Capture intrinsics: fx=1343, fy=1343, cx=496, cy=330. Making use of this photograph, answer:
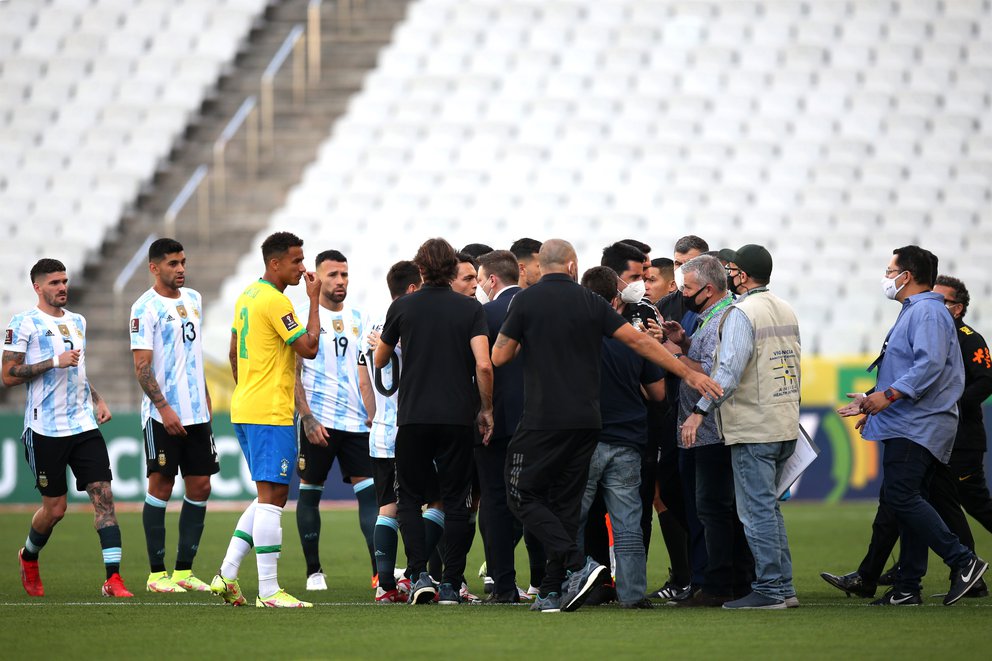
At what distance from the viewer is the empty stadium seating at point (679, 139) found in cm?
2177

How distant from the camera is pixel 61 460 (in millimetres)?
9586

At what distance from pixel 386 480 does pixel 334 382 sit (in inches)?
42.1

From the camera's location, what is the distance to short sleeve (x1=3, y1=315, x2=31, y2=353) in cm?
956

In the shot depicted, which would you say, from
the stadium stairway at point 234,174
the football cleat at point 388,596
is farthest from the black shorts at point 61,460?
the stadium stairway at point 234,174

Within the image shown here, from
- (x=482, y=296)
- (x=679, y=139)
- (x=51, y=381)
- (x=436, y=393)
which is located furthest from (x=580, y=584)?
(x=679, y=139)

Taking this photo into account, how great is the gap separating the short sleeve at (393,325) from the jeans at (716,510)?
6.81 ft

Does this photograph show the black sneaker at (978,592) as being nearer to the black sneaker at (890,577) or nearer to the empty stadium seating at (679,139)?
the black sneaker at (890,577)

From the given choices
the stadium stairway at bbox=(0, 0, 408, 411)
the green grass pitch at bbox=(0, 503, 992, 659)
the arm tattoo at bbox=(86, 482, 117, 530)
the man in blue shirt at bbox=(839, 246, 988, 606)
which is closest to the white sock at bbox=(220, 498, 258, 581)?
the green grass pitch at bbox=(0, 503, 992, 659)

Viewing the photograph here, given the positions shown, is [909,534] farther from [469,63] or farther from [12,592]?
[469,63]

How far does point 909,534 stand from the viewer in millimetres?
8734

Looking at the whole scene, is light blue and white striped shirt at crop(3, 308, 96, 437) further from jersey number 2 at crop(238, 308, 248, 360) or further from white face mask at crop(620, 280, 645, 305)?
white face mask at crop(620, 280, 645, 305)

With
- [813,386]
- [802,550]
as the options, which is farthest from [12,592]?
[813,386]

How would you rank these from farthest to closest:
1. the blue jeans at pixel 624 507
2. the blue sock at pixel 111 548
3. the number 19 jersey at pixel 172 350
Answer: the number 19 jersey at pixel 172 350 → the blue sock at pixel 111 548 → the blue jeans at pixel 624 507

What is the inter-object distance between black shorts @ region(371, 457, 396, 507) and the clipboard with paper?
2.64 metres
